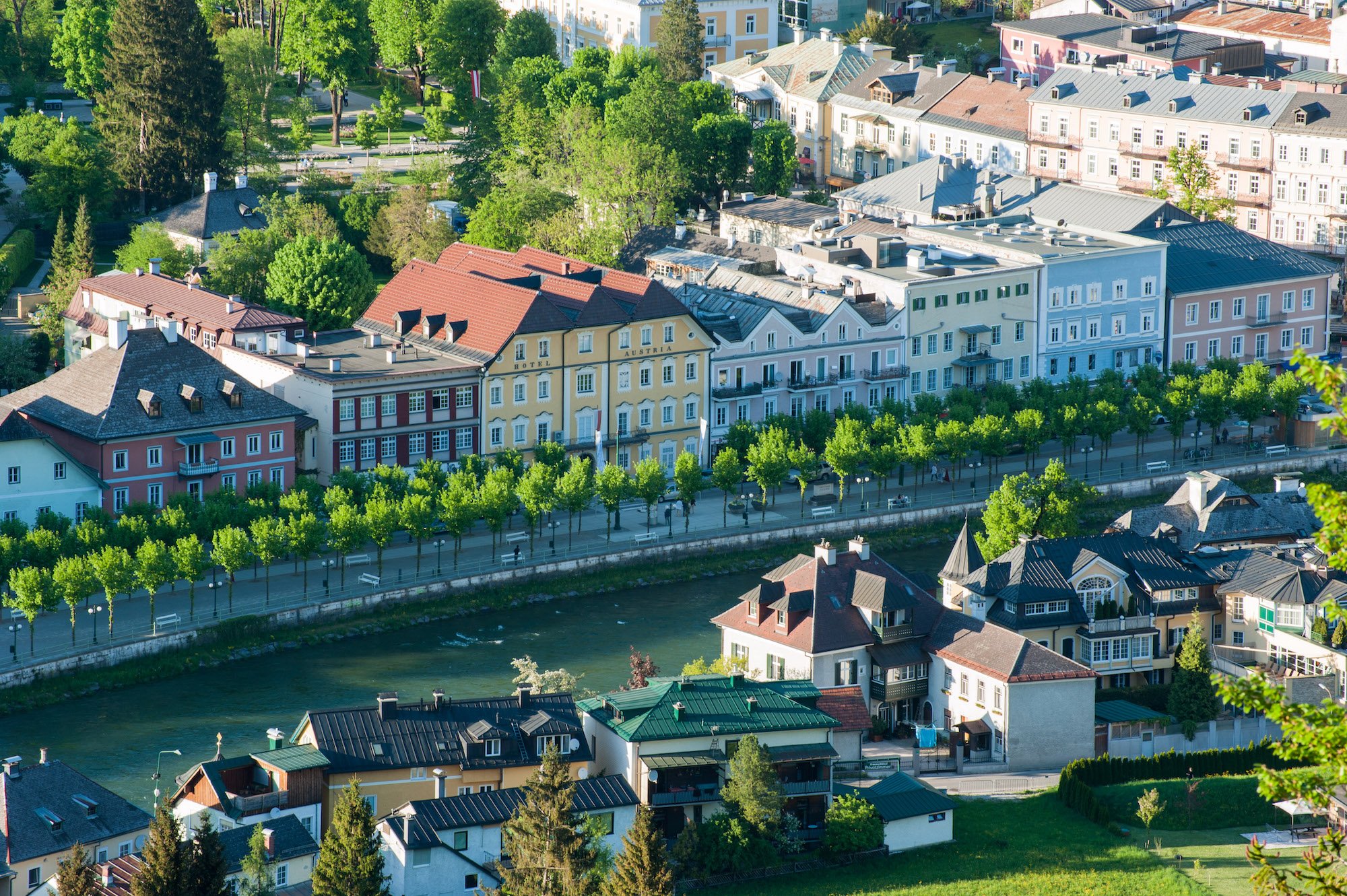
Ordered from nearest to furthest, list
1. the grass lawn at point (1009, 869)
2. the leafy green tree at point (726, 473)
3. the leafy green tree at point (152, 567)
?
the grass lawn at point (1009, 869), the leafy green tree at point (152, 567), the leafy green tree at point (726, 473)

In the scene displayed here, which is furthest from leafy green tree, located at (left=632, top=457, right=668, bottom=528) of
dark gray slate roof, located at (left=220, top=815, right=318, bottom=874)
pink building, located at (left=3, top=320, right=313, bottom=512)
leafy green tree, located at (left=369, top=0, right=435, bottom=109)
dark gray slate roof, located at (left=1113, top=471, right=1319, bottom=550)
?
leafy green tree, located at (left=369, top=0, right=435, bottom=109)

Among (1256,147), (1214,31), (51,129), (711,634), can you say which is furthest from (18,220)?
(1214,31)

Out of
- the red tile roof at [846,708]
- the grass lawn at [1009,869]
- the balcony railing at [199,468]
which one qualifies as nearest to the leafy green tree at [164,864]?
the grass lawn at [1009,869]

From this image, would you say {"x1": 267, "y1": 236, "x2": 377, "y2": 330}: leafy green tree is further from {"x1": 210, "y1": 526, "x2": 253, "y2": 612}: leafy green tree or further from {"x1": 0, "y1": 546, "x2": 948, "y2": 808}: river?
{"x1": 210, "y1": 526, "x2": 253, "y2": 612}: leafy green tree

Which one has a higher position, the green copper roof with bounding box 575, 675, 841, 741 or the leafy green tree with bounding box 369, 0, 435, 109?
the leafy green tree with bounding box 369, 0, 435, 109

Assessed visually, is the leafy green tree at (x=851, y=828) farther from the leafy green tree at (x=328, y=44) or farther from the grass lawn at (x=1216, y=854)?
the leafy green tree at (x=328, y=44)

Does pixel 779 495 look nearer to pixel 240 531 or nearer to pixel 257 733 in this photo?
pixel 240 531

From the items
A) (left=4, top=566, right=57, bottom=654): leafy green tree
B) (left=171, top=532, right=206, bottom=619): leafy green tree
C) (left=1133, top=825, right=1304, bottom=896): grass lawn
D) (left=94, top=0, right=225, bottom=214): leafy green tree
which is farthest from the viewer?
(left=94, top=0, right=225, bottom=214): leafy green tree
